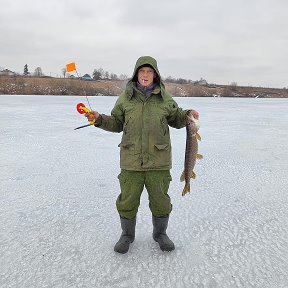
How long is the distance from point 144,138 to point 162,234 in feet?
2.99

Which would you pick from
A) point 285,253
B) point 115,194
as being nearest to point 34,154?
point 115,194

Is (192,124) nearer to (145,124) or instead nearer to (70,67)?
(145,124)

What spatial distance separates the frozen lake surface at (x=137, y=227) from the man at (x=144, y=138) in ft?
0.95

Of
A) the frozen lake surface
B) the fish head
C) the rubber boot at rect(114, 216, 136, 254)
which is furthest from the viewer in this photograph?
the rubber boot at rect(114, 216, 136, 254)

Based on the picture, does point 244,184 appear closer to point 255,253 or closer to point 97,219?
point 255,253

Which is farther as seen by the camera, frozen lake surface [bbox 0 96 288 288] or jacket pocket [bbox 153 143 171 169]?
jacket pocket [bbox 153 143 171 169]

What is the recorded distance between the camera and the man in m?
2.71

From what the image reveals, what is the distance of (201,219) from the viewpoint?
346 cm

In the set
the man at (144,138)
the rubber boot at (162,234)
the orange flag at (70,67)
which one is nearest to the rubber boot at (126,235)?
the man at (144,138)

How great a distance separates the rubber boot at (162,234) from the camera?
2.83 meters

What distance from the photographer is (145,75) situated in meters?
2.77

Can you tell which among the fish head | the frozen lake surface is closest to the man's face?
the fish head

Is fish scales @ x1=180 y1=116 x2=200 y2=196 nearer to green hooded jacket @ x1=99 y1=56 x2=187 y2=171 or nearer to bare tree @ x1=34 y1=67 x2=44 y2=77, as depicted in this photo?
green hooded jacket @ x1=99 y1=56 x2=187 y2=171

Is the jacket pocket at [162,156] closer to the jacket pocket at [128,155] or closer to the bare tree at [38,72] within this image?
the jacket pocket at [128,155]
